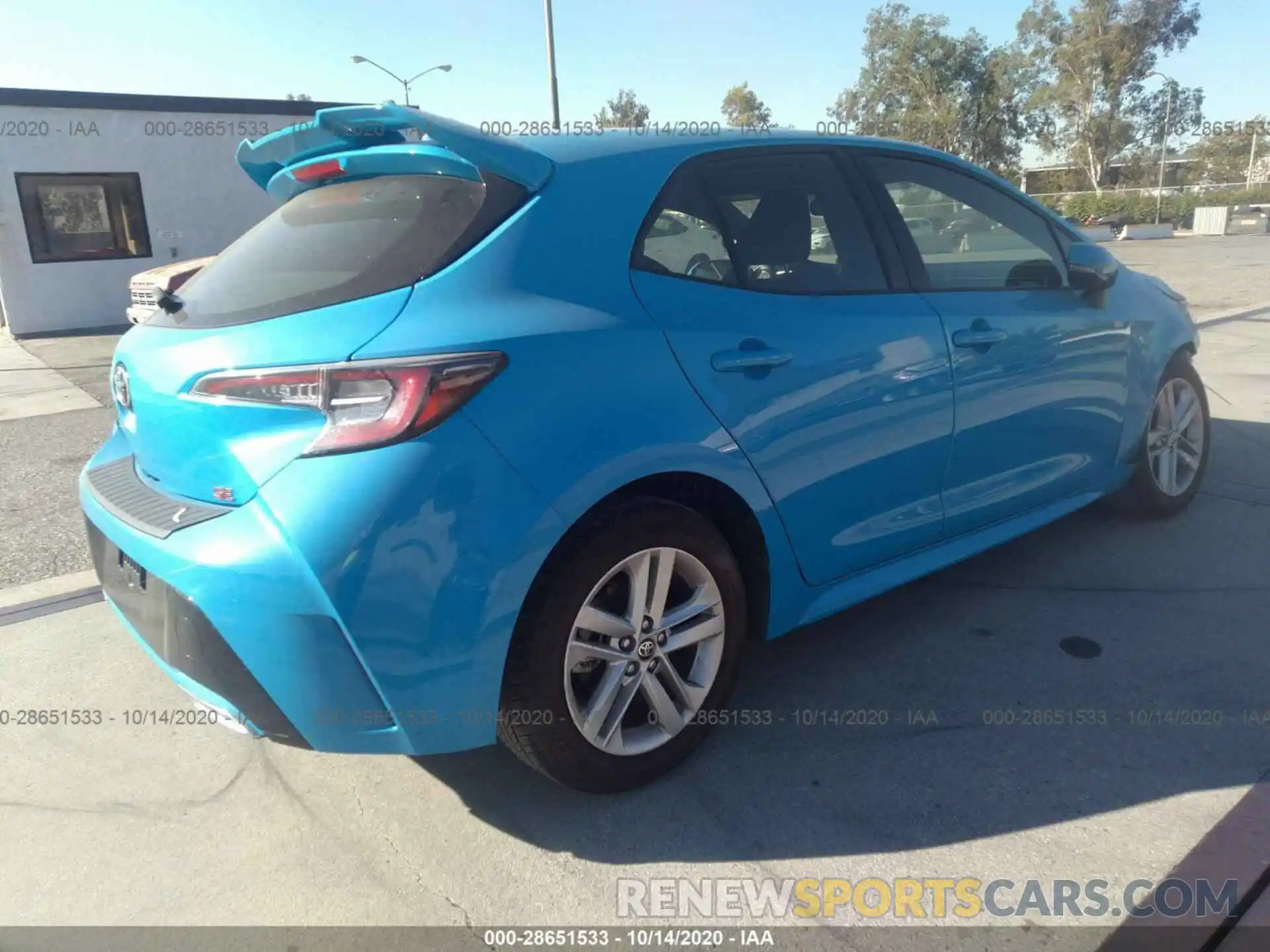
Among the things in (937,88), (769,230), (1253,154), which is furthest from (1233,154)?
(769,230)

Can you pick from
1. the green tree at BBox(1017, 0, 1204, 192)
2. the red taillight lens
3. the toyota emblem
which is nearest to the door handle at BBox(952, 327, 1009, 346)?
the red taillight lens

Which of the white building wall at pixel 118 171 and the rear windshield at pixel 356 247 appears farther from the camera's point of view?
the white building wall at pixel 118 171

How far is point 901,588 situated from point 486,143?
2.45 meters

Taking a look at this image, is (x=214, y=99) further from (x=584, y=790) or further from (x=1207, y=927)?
(x=1207, y=927)

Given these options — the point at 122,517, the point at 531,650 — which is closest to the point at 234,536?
the point at 122,517

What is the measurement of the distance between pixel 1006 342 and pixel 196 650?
2675 millimetres

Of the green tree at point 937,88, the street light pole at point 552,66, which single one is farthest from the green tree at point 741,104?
the street light pole at point 552,66

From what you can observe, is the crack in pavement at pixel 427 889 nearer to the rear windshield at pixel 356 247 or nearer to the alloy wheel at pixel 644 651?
the alloy wheel at pixel 644 651

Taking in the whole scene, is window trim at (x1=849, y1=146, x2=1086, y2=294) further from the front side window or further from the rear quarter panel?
the rear quarter panel

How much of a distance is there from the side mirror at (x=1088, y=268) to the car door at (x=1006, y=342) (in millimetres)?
41

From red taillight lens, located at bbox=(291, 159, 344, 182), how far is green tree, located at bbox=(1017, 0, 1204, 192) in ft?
182

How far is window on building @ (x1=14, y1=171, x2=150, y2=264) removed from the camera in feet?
50.2

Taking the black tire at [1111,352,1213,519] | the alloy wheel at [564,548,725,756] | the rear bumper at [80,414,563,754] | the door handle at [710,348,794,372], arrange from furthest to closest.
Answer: the black tire at [1111,352,1213,519] → the door handle at [710,348,794,372] → the alloy wheel at [564,548,725,756] → the rear bumper at [80,414,563,754]

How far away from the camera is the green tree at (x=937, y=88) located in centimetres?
4588
